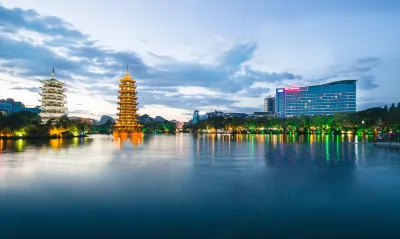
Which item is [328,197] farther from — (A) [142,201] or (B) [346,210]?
(A) [142,201]

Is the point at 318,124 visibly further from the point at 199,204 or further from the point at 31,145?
the point at 199,204

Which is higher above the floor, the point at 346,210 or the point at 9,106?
the point at 9,106

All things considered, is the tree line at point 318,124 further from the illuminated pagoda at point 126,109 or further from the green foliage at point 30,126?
the green foliage at point 30,126

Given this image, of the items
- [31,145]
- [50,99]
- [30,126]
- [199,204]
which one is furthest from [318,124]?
[199,204]

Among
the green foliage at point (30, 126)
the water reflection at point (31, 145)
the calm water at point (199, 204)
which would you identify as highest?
the green foliage at point (30, 126)

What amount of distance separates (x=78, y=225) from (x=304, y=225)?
673 centimetres

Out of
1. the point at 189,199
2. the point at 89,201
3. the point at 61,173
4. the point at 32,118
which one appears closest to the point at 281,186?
the point at 189,199

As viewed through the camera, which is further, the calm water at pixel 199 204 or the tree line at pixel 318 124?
the tree line at pixel 318 124

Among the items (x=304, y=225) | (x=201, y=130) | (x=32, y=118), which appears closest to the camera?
(x=304, y=225)

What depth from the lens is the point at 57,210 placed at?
1144 centimetres

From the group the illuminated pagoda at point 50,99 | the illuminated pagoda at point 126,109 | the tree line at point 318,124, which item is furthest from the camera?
the illuminated pagoda at point 126,109

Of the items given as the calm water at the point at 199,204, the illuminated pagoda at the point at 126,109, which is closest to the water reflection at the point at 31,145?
the calm water at the point at 199,204

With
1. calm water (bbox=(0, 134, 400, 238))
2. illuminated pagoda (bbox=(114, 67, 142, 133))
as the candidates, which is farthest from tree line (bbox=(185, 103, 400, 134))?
calm water (bbox=(0, 134, 400, 238))

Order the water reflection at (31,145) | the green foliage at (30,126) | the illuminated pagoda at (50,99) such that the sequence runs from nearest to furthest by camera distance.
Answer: the water reflection at (31,145)
the green foliage at (30,126)
the illuminated pagoda at (50,99)
